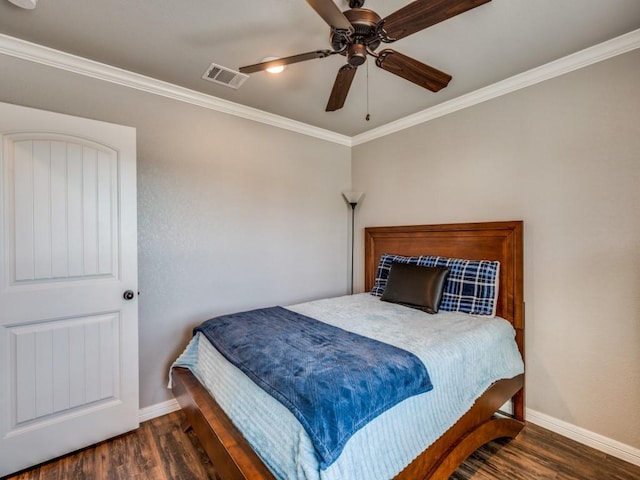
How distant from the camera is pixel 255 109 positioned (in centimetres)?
291

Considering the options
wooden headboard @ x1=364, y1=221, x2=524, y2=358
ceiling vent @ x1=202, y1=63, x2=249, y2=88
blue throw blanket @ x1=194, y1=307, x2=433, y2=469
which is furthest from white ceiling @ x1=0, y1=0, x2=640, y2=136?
blue throw blanket @ x1=194, y1=307, x2=433, y2=469

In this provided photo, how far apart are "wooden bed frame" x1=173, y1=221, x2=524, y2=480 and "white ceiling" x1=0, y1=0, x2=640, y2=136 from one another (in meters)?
1.19

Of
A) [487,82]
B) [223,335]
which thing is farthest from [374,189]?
[223,335]

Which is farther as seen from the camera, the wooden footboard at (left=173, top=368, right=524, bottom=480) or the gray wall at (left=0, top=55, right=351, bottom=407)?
the gray wall at (left=0, top=55, right=351, bottom=407)

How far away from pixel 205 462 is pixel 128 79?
8.67ft

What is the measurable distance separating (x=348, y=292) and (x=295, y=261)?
0.88m

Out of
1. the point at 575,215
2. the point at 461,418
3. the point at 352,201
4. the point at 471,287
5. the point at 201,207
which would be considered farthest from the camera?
the point at 352,201

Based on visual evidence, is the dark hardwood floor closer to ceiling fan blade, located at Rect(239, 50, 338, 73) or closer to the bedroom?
the bedroom

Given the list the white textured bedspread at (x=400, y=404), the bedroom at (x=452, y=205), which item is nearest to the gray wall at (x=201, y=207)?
the bedroom at (x=452, y=205)

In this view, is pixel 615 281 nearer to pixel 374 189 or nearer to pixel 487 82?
pixel 487 82

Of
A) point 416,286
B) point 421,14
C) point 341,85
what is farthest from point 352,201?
point 421,14

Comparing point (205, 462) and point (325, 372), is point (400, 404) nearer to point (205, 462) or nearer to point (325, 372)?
point (325, 372)

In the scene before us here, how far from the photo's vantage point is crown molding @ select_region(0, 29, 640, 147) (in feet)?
6.30

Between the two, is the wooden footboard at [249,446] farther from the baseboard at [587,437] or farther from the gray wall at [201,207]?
the gray wall at [201,207]
